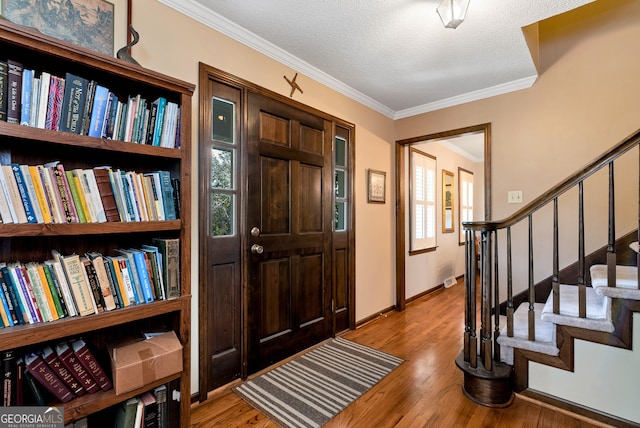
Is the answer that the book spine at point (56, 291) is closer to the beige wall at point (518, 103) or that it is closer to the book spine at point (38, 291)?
the book spine at point (38, 291)

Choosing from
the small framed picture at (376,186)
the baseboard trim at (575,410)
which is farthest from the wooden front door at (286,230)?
the baseboard trim at (575,410)

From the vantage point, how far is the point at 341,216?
2918 millimetres

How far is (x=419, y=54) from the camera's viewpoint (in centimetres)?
226

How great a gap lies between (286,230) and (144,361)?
4.32 ft

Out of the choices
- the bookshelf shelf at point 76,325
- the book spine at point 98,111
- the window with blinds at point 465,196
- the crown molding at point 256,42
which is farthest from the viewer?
the window with blinds at point 465,196

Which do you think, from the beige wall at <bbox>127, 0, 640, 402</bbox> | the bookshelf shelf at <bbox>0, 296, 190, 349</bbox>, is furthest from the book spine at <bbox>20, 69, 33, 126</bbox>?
the bookshelf shelf at <bbox>0, 296, 190, 349</bbox>

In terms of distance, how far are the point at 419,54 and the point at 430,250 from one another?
291 cm

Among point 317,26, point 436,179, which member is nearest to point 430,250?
point 436,179

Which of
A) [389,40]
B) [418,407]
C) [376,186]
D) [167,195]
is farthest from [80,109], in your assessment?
[376,186]

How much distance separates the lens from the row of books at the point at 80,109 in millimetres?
1041

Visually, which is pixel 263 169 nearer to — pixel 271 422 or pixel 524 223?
pixel 271 422

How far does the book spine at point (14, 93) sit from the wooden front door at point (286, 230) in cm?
116

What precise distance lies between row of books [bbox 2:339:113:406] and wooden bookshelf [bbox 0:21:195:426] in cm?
4

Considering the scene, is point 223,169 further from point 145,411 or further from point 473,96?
point 473,96
